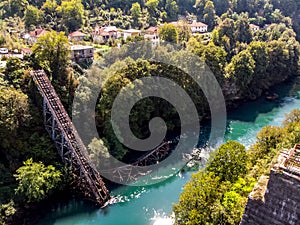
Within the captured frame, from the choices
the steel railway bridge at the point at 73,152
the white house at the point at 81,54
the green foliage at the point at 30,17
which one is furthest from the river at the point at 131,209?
the green foliage at the point at 30,17

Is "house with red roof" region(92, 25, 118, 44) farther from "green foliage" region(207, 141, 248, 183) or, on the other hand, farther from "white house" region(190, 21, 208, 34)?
"green foliage" region(207, 141, 248, 183)

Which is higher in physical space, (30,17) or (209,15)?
(30,17)

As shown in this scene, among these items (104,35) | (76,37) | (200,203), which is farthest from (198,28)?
(200,203)

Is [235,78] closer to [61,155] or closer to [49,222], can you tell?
[61,155]

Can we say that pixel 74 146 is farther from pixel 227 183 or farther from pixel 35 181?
pixel 227 183

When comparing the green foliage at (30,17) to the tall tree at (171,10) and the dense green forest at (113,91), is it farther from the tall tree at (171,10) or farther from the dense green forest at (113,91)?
the tall tree at (171,10)

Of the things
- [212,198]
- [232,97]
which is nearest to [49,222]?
[212,198]

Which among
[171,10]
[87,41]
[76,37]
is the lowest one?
[87,41]
